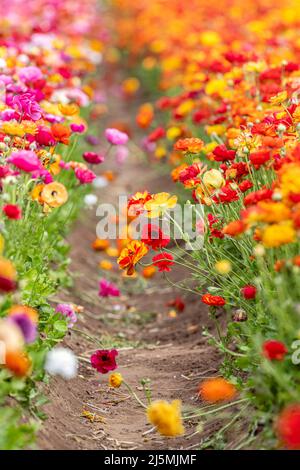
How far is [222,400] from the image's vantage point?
2.82 meters

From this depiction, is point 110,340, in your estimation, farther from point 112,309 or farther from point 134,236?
point 134,236

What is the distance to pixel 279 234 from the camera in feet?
7.37

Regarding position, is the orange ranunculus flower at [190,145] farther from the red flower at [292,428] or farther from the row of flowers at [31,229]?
the red flower at [292,428]

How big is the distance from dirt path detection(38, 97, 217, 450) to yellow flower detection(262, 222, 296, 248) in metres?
0.83

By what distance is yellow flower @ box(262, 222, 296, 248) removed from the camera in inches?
Answer: 88.3

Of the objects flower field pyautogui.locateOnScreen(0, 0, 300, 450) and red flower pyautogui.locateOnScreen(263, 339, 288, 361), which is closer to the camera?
red flower pyautogui.locateOnScreen(263, 339, 288, 361)

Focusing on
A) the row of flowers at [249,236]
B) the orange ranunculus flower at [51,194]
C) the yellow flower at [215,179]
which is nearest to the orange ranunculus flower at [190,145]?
the row of flowers at [249,236]

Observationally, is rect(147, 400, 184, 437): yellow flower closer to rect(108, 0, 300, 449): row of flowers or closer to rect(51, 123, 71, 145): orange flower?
rect(108, 0, 300, 449): row of flowers

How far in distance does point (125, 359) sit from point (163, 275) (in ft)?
1.42

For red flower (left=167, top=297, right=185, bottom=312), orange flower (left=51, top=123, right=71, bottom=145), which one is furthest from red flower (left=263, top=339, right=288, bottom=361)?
red flower (left=167, top=297, right=185, bottom=312)

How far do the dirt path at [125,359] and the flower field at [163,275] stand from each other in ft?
0.03

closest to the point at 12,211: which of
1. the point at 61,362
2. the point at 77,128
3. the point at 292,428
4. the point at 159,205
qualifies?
the point at 61,362

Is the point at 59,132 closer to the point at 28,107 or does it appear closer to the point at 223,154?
the point at 28,107

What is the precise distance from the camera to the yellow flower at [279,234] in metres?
2.24
